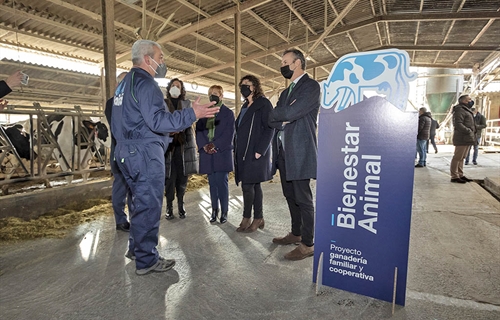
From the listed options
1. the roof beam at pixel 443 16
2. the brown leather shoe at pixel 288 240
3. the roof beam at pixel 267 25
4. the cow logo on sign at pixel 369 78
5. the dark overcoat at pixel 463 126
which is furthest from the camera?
the roof beam at pixel 443 16

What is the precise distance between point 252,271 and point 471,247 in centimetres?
209

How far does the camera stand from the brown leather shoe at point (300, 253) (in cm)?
258

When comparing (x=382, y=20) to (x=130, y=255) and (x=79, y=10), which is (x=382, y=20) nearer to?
(x=79, y=10)

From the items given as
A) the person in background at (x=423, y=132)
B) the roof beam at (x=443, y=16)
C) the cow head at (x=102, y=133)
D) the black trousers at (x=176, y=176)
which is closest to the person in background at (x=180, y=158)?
the black trousers at (x=176, y=176)

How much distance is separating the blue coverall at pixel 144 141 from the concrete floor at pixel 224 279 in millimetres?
405

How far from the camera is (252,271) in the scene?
2395 millimetres

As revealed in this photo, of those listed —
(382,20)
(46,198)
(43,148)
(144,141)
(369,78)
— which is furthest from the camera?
(382,20)

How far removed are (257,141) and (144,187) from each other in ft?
4.33

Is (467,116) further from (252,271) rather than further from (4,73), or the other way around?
(4,73)

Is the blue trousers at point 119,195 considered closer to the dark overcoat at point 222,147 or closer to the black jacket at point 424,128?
the dark overcoat at point 222,147

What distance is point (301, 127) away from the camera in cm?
246

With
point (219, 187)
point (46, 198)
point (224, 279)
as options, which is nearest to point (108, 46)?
point (46, 198)

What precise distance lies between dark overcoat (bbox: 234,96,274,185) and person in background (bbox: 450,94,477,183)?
4.65 meters

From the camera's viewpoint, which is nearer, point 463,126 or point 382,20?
point 463,126
